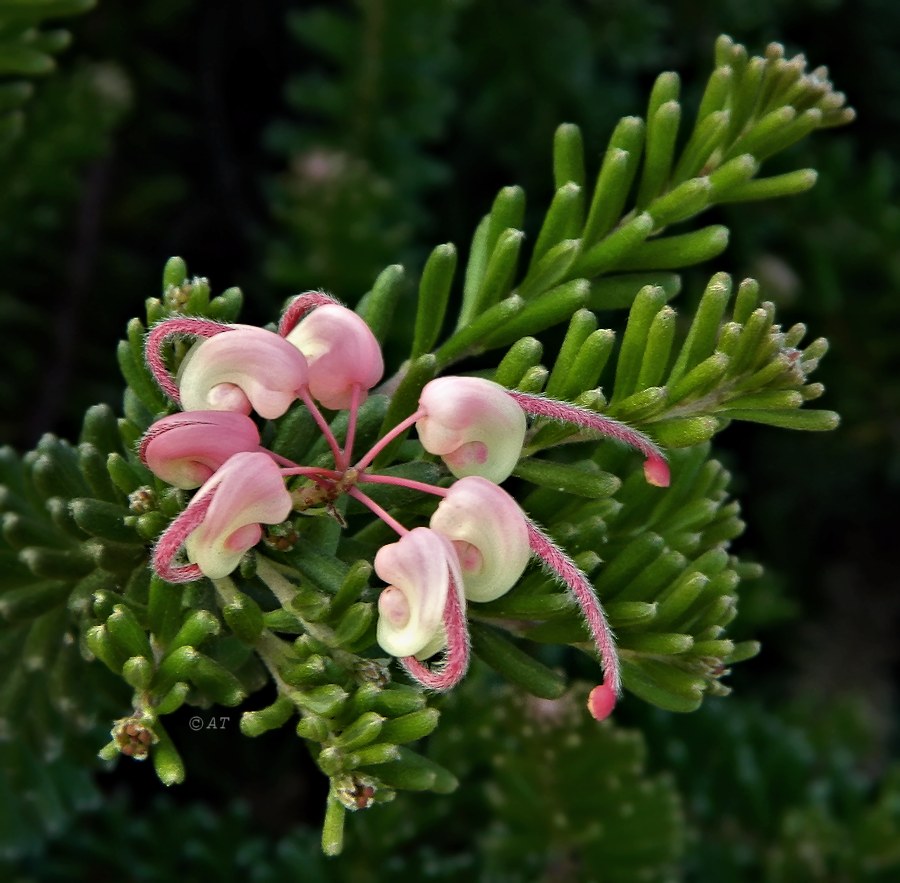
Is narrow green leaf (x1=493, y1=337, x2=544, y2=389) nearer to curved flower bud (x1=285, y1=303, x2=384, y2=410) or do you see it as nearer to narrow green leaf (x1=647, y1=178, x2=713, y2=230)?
curved flower bud (x1=285, y1=303, x2=384, y2=410)

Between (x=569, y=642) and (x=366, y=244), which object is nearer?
(x=569, y=642)

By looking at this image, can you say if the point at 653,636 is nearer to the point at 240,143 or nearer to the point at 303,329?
the point at 303,329

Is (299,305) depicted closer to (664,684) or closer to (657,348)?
(657,348)

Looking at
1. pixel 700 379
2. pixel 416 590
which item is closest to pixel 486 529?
pixel 416 590

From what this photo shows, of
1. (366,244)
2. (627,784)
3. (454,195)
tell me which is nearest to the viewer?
(627,784)

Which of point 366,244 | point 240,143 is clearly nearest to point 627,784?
point 366,244

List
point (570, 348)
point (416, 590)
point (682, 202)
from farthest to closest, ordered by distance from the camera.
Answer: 1. point (682, 202)
2. point (570, 348)
3. point (416, 590)

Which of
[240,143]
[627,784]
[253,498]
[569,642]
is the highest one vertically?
[253,498]

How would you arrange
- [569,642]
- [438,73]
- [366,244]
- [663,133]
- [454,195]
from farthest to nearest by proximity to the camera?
[454,195] → [438,73] → [366,244] → [663,133] → [569,642]
